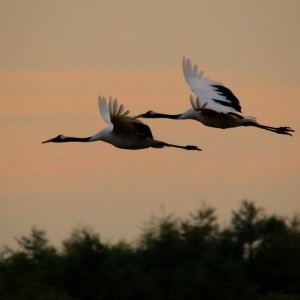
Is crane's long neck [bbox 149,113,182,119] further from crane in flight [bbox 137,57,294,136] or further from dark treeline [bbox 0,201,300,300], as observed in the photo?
dark treeline [bbox 0,201,300,300]

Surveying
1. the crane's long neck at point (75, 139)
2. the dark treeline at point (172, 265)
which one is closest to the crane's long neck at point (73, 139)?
the crane's long neck at point (75, 139)

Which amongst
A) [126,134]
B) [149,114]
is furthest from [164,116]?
[126,134]

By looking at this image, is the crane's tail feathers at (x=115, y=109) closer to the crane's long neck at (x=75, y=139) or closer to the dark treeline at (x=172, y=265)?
the crane's long neck at (x=75, y=139)

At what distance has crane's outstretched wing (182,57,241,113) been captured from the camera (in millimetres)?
31484

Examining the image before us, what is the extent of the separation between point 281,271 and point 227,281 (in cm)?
212

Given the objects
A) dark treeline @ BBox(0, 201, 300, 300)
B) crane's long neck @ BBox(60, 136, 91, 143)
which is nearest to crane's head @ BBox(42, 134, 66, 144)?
crane's long neck @ BBox(60, 136, 91, 143)

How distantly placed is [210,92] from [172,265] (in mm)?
18165

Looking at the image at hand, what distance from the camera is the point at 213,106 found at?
103ft

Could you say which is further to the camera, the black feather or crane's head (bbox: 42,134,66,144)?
crane's head (bbox: 42,134,66,144)

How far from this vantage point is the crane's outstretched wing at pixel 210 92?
103 feet

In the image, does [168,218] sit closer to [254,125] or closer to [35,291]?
[35,291]

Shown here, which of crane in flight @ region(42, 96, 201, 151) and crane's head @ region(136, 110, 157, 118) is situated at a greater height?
crane's head @ region(136, 110, 157, 118)

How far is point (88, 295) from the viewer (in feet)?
155

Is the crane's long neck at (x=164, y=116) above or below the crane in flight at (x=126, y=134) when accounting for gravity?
above
